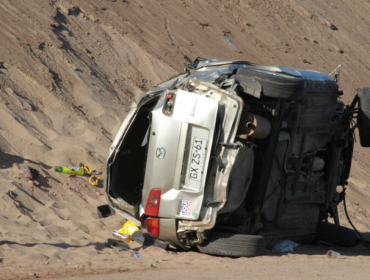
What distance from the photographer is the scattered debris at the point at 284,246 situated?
8.46 m

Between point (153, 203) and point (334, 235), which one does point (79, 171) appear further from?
point (334, 235)

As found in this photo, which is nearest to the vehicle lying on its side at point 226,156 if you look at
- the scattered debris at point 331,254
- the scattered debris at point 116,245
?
the scattered debris at point 116,245

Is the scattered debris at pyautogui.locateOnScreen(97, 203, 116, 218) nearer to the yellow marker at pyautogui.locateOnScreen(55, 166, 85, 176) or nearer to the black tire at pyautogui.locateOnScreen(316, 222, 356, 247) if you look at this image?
the yellow marker at pyautogui.locateOnScreen(55, 166, 85, 176)

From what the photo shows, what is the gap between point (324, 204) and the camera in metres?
9.09

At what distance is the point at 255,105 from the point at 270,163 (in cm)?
62

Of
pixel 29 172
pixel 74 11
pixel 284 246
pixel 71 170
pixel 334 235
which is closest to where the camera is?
pixel 284 246

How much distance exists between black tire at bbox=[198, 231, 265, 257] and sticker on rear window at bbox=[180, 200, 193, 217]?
42cm

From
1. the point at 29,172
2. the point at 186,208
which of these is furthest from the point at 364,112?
the point at 29,172

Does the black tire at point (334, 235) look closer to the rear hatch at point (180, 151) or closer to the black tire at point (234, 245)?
the black tire at point (234, 245)

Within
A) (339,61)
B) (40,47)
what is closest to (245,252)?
(40,47)

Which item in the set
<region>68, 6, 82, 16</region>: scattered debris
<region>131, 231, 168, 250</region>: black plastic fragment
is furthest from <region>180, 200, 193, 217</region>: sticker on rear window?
<region>68, 6, 82, 16</region>: scattered debris

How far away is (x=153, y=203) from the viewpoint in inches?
309

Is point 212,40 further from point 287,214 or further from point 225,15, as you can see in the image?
point 287,214

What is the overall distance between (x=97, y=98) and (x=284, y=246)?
5104 mm
